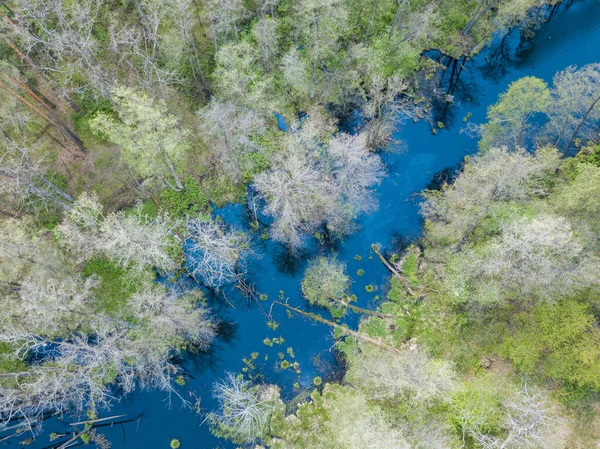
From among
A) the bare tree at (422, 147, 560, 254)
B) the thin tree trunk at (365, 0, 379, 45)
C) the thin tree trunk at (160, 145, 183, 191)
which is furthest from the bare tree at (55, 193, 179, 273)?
the thin tree trunk at (365, 0, 379, 45)

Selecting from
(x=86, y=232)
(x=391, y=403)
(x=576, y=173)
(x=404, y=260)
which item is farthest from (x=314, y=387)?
(x=576, y=173)

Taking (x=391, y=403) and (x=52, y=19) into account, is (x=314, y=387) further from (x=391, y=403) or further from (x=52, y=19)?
(x=52, y=19)

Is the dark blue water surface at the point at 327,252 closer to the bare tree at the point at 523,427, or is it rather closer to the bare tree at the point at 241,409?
the bare tree at the point at 241,409

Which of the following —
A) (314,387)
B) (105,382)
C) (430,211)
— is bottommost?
(314,387)

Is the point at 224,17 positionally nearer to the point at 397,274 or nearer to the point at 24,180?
the point at 24,180

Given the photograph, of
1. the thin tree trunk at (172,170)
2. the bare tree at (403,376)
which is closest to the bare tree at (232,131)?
the thin tree trunk at (172,170)

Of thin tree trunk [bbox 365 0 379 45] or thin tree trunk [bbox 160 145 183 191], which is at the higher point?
thin tree trunk [bbox 365 0 379 45]

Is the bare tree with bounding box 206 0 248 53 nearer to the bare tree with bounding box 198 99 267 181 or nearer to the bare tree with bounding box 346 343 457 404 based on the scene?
the bare tree with bounding box 198 99 267 181

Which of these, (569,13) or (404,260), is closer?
(404,260)
